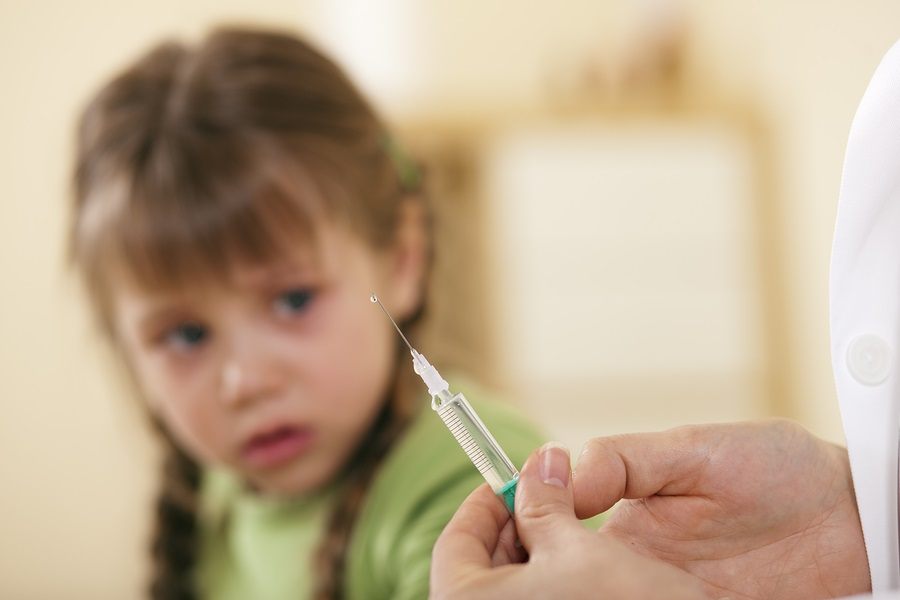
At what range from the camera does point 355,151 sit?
725mm

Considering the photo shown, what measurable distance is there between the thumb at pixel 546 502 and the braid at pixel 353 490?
0.35 m

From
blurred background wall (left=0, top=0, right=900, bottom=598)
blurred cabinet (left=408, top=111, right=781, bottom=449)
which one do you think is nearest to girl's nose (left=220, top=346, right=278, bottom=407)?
blurred background wall (left=0, top=0, right=900, bottom=598)

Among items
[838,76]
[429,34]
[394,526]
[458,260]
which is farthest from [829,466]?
[429,34]

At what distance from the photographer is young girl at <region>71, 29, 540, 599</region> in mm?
602

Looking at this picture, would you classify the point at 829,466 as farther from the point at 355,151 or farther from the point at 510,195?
the point at 510,195

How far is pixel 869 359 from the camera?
361 mm

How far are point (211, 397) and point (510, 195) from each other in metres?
1.10

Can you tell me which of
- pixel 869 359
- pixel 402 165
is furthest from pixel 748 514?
pixel 402 165

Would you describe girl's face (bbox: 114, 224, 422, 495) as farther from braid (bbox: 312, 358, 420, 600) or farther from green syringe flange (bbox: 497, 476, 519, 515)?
green syringe flange (bbox: 497, 476, 519, 515)

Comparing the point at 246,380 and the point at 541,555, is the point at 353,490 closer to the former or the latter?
the point at 246,380

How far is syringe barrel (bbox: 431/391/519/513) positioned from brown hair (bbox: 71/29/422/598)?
32cm

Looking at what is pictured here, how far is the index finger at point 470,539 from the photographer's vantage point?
0.92ft

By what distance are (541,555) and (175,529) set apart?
649 millimetres

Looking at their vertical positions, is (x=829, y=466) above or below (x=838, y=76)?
below
